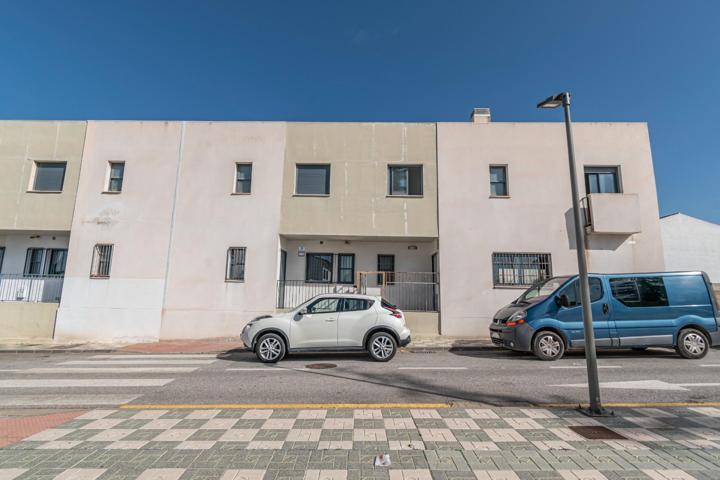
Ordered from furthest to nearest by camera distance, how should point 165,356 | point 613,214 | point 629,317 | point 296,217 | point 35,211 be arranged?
point 35,211 < point 296,217 < point 613,214 < point 165,356 < point 629,317

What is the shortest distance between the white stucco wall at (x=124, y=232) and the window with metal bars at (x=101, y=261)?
0.19 m

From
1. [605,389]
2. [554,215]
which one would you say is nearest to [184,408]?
[605,389]

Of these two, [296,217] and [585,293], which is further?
[296,217]

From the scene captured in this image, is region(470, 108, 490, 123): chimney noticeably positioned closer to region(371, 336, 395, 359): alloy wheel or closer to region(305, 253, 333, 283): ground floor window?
region(305, 253, 333, 283): ground floor window

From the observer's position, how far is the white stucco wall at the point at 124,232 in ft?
44.8

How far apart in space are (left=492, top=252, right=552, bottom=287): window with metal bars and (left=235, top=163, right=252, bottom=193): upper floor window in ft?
34.1

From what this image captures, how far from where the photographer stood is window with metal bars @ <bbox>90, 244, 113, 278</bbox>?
1405 cm

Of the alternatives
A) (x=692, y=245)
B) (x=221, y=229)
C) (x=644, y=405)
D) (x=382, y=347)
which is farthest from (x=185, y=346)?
(x=692, y=245)

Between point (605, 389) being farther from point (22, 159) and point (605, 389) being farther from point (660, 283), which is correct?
point (22, 159)

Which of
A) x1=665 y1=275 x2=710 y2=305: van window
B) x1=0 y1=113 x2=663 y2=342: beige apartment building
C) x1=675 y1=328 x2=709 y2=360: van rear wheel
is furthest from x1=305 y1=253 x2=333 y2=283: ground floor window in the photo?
x1=675 y1=328 x2=709 y2=360: van rear wheel

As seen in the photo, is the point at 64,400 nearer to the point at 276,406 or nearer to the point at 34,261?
the point at 276,406

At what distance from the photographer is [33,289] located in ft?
47.6

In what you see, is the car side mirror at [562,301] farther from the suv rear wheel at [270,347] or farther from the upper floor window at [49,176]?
the upper floor window at [49,176]

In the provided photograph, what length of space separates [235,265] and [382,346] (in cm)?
774
